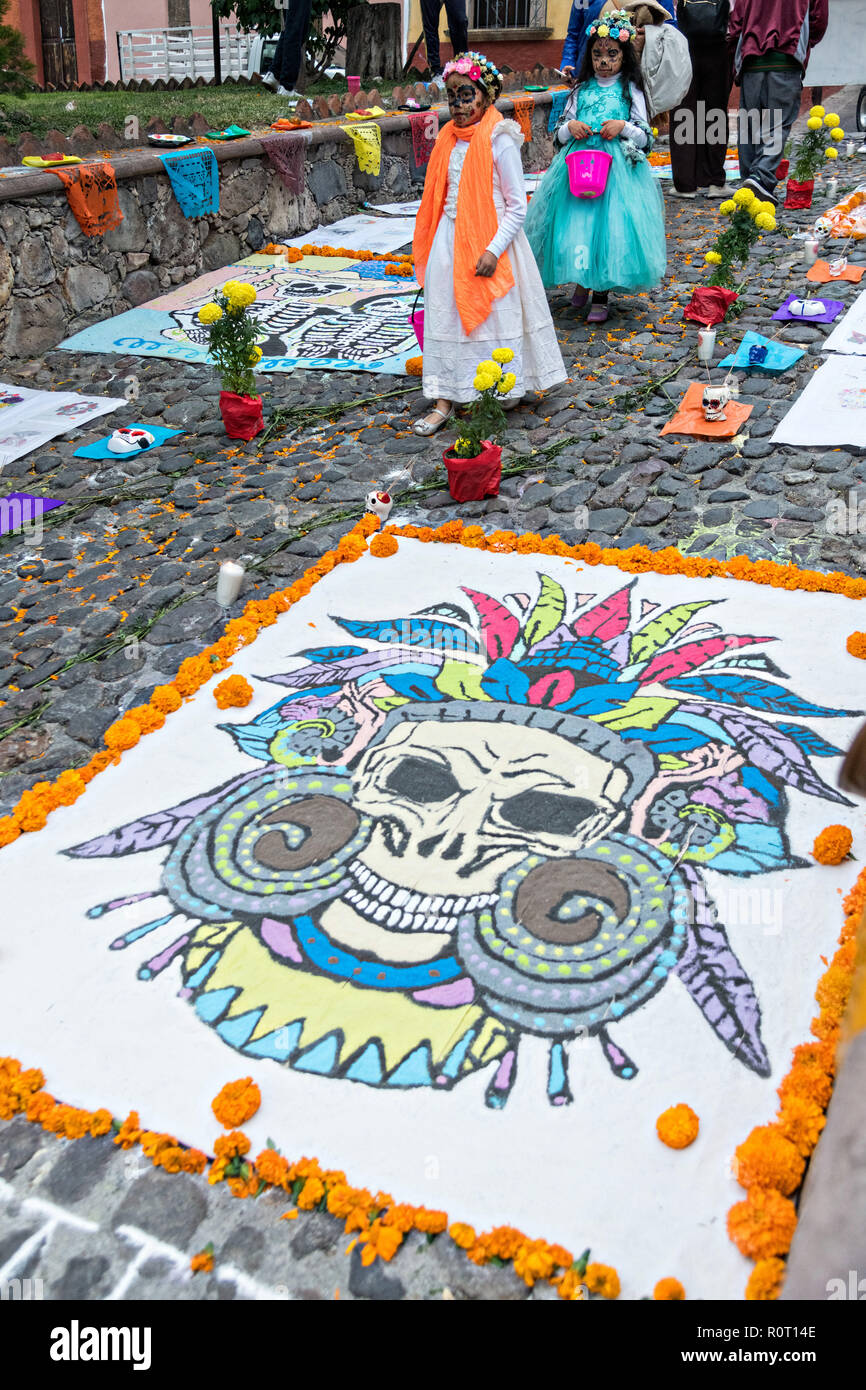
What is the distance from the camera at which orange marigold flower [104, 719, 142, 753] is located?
3.25 m

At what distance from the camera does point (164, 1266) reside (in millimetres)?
1944

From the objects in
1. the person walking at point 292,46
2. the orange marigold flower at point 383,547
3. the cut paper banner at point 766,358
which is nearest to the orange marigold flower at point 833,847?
the orange marigold flower at point 383,547

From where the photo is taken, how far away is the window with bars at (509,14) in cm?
1560

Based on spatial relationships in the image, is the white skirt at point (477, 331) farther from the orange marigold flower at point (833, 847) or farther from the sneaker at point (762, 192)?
the sneaker at point (762, 192)

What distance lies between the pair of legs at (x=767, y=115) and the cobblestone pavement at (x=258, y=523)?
94.2 inches

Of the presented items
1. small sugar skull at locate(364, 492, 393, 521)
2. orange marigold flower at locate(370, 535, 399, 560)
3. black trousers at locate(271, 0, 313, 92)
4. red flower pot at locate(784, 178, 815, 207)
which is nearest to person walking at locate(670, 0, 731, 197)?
red flower pot at locate(784, 178, 815, 207)

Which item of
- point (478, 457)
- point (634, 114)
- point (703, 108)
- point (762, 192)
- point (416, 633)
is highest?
point (703, 108)

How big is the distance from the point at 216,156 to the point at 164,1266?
8.01 meters

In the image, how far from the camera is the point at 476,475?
15.2 ft

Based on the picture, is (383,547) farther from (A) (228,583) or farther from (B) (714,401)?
(B) (714,401)

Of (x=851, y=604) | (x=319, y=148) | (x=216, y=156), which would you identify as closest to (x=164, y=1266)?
(x=851, y=604)

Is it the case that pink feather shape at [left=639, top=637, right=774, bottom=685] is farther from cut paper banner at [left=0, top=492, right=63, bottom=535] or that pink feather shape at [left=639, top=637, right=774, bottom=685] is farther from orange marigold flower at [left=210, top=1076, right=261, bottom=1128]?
cut paper banner at [left=0, top=492, right=63, bottom=535]

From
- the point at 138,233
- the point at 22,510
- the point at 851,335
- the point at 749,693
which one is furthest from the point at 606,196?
the point at 749,693

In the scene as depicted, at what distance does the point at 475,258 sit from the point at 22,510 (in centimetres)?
242
